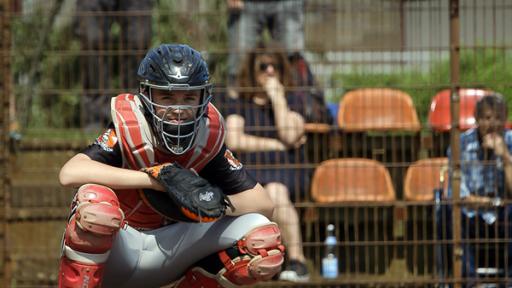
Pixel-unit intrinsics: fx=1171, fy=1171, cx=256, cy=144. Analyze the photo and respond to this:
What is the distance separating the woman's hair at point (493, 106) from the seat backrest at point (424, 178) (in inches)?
16.1

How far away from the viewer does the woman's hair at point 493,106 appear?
7668mm

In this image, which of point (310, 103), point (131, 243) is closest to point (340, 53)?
point (310, 103)

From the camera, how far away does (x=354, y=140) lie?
8.02 metres

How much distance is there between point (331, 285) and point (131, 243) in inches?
105

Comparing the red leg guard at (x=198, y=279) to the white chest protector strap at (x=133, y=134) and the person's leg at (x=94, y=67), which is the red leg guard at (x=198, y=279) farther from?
the person's leg at (x=94, y=67)

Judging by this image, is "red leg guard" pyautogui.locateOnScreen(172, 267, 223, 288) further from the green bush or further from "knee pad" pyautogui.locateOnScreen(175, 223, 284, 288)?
the green bush

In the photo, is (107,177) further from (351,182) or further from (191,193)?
(351,182)

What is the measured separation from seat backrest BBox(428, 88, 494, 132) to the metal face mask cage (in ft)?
9.18

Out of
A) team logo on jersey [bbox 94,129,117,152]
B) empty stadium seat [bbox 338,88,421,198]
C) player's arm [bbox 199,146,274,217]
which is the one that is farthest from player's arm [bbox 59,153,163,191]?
empty stadium seat [bbox 338,88,421,198]

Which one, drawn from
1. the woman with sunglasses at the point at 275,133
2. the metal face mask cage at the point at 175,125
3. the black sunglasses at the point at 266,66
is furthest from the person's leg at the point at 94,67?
the metal face mask cage at the point at 175,125

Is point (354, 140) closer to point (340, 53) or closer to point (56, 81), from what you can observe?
point (340, 53)

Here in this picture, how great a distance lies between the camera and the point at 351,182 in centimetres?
805

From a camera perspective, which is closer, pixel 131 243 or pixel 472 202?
pixel 131 243

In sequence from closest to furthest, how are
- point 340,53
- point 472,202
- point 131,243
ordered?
point 131,243, point 472,202, point 340,53
